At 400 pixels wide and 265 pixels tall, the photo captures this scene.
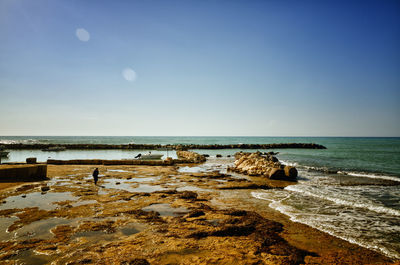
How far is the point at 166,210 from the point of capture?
9242 millimetres

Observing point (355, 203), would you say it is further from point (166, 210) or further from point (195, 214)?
point (166, 210)

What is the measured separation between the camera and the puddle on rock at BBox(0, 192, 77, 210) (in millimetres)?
9617

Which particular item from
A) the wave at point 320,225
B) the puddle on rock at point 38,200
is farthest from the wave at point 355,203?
the puddle on rock at point 38,200

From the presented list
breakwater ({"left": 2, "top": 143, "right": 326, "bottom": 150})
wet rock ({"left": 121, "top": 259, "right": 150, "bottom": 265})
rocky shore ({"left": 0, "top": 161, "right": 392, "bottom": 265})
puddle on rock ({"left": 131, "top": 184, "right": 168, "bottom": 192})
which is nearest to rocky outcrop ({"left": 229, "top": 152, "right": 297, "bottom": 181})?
rocky shore ({"left": 0, "top": 161, "right": 392, "bottom": 265})

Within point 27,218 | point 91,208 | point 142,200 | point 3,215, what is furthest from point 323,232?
point 3,215

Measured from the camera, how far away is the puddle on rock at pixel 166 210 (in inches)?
349

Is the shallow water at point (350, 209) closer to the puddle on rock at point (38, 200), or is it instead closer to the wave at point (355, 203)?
the wave at point (355, 203)

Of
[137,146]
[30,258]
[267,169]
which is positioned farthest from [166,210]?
[137,146]

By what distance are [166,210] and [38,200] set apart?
7.28 m

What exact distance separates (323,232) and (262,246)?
2.93 metres

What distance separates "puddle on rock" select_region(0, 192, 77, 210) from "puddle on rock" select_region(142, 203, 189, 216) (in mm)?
4604

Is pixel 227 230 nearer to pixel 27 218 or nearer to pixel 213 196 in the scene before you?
pixel 213 196

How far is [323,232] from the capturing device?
23.8ft

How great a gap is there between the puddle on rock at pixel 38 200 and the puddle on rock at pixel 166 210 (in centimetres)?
460
